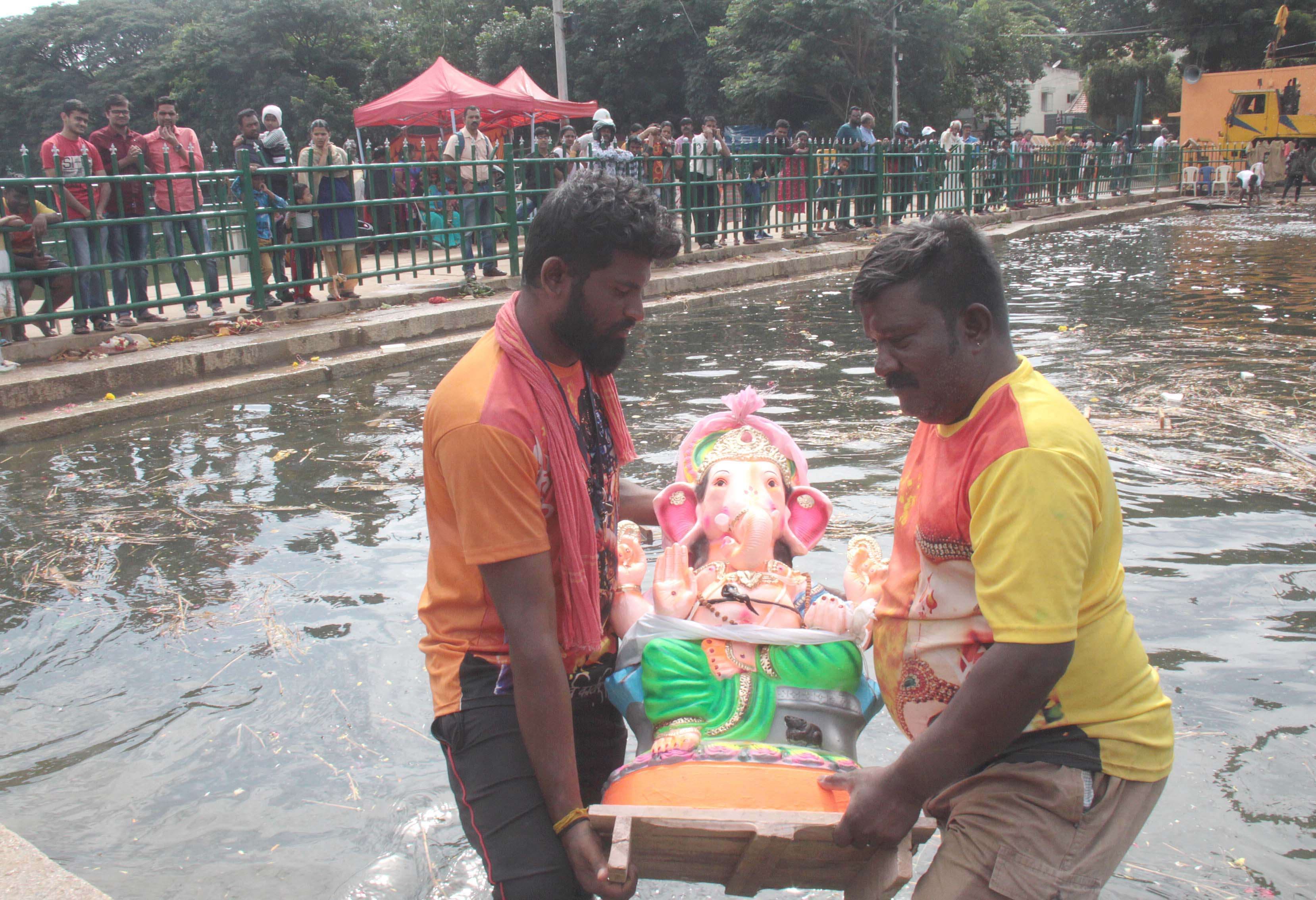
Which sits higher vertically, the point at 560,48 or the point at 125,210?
the point at 560,48

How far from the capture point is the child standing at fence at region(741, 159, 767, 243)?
18266 millimetres

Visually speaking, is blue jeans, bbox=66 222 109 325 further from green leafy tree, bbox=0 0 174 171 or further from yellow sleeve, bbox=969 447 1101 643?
green leafy tree, bbox=0 0 174 171

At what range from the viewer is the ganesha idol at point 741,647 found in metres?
2.53

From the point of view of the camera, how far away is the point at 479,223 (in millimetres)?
14367

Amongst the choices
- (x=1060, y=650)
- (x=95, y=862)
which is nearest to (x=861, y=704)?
(x=1060, y=650)

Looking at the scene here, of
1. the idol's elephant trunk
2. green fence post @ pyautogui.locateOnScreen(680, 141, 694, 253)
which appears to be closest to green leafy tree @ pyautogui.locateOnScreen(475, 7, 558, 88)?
green fence post @ pyautogui.locateOnScreen(680, 141, 694, 253)

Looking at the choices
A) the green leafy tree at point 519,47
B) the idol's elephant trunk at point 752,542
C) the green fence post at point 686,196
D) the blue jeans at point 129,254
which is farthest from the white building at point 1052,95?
the idol's elephant trunk at point 752,542

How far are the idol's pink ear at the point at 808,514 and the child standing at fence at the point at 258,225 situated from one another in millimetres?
9151

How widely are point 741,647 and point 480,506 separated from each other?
3.99 ft

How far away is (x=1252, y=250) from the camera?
19.3m

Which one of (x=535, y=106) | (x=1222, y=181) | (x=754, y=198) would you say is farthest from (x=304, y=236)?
(x=1222, y=181)

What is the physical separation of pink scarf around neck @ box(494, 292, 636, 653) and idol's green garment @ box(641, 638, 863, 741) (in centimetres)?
54

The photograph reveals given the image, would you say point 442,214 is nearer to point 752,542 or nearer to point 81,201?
point 81,201

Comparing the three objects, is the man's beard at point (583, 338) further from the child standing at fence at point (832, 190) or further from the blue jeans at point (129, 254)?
the child standing at fence at point (832, 190)
